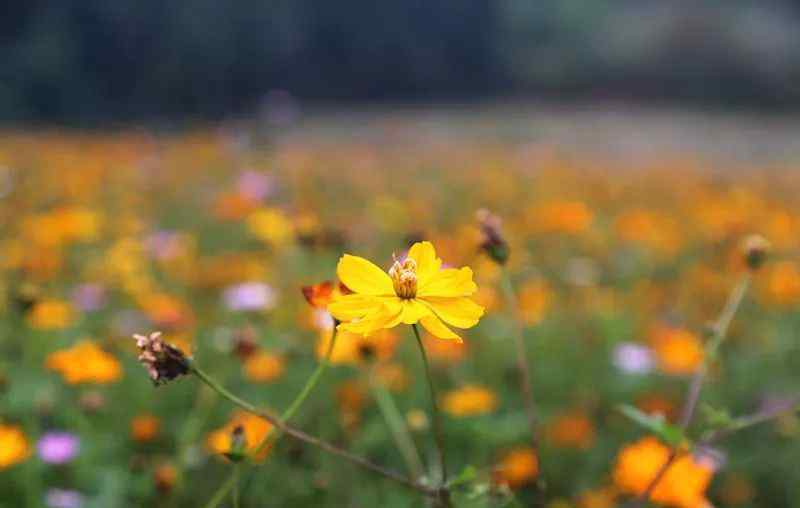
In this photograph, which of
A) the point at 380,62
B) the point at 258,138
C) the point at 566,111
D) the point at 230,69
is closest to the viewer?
the point at 258,138

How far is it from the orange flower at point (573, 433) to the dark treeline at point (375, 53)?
6.20 metres

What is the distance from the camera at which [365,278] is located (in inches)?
23.1

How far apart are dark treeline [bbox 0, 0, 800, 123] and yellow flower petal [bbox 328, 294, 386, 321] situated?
263 inches

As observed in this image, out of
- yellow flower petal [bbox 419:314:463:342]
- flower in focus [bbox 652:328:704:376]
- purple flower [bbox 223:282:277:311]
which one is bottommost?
yellow flower petal [bbox 419:314:463:342]

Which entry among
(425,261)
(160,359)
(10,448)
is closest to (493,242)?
(425,261)

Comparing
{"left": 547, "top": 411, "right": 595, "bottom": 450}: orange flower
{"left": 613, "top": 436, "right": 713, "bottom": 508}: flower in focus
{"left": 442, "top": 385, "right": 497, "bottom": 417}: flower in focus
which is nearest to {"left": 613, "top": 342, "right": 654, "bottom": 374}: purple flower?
{"left": 547, "top": 411, "right": 595, "bottom": 450}: orange flower

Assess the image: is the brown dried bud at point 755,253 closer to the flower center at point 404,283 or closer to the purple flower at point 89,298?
the flower center at point 404,283

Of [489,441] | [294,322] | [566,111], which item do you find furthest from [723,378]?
[566,111]

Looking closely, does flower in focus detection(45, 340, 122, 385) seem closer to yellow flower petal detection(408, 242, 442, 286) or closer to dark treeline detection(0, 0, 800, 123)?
yellow flower petal detection(408, 242, 442, 286)

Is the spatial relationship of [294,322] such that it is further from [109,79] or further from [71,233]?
[109,79]

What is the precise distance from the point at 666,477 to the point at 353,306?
449 mm

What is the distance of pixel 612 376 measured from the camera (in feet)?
5.22

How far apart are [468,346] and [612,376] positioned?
0.90 ft

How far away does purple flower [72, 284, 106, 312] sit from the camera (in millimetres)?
1686
